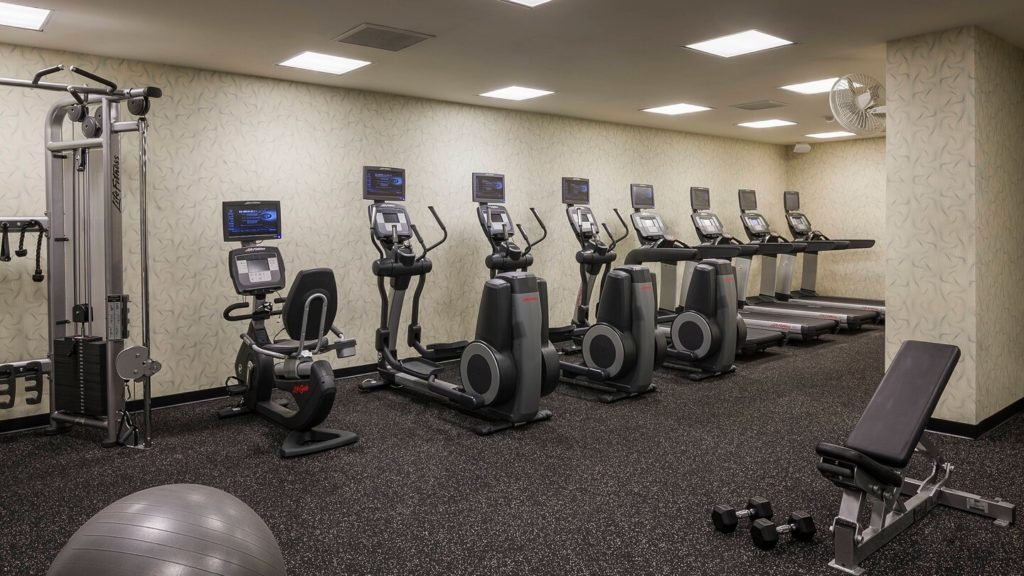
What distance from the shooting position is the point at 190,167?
17.1ft

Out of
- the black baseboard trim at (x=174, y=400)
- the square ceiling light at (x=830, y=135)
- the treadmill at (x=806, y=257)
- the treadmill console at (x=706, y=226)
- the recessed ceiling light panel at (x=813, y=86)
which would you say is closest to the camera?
the black baseboard trim at (x=174, y=400)

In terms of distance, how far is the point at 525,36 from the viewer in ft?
14.5

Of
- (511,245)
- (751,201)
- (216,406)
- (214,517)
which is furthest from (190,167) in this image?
(751,201)

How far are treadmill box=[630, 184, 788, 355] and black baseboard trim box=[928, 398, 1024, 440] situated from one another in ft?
7.01

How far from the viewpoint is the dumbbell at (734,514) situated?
2.83 metres

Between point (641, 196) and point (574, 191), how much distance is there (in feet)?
3.43

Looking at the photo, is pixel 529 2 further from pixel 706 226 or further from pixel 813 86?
pixel 706 226

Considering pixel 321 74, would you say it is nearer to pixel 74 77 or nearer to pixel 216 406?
pixel 74 77

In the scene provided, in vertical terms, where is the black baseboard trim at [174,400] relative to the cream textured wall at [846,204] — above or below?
below

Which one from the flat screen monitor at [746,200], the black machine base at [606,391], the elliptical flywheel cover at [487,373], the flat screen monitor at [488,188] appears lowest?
the black machine base at [606,391]

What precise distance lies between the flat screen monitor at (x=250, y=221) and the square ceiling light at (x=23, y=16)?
1426mm

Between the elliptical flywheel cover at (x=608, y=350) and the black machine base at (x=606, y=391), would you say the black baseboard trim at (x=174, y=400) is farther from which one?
the elliptical flywheel cover at (x=608, y=350)

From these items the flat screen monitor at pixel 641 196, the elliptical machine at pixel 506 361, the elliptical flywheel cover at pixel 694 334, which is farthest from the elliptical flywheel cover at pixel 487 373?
the flat screen monitor at pixel 641 196

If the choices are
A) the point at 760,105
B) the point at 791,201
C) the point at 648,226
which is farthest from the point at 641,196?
the point at 791,201
